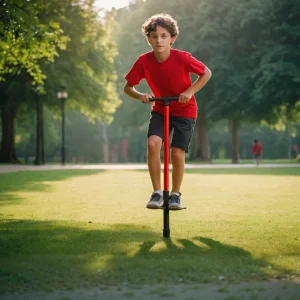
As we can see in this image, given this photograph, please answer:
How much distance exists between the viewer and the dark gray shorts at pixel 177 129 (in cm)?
721

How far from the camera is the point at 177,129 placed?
23.9 ft

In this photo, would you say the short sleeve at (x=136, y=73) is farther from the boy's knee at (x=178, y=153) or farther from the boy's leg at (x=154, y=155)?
the boy's knee at (x=178, y=153)

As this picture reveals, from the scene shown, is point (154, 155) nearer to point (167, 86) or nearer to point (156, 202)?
point (156, 202)

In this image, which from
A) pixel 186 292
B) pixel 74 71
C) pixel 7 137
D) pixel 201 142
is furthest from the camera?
pixel 201 142

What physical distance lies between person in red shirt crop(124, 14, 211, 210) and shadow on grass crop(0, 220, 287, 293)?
26.7 inches

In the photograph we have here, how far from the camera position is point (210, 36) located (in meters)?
39.5

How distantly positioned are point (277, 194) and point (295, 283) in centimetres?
848

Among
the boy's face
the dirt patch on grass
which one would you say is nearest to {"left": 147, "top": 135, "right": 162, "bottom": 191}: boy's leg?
the boy's face

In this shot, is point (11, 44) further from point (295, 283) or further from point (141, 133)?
point (141, 133)

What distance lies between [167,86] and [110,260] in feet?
7.85

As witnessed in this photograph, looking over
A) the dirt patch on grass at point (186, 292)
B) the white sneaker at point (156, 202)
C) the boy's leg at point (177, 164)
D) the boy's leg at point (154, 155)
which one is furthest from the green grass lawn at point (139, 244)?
the boy's leg at point (154, 155)

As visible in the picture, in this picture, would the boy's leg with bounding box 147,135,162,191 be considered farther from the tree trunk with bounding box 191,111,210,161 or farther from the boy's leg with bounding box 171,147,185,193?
the tree trunk with bounding box 191,111,210,161

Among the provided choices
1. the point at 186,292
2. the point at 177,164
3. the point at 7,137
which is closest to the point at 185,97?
the point at 177,164

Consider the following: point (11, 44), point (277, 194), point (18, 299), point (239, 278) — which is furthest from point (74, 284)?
point (11, 44)
